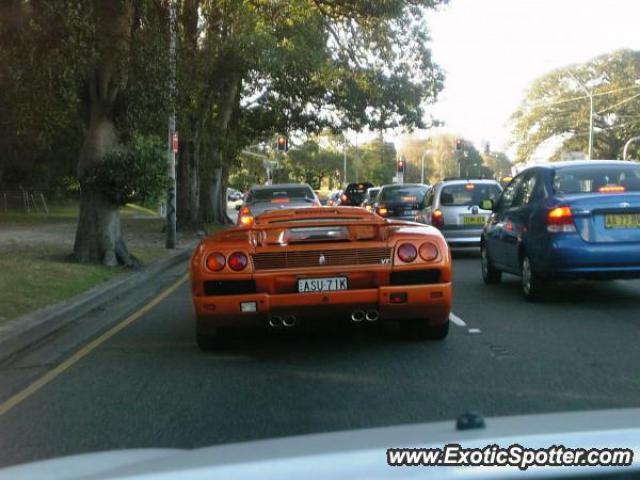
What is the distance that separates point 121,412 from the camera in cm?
534

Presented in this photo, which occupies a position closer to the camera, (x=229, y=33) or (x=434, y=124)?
(x=229, y=33)

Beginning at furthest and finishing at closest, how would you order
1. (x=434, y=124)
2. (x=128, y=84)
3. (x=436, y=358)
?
1. (x=434, y=124)
2. (x=128, y=84)
3. (x=436, y=358)

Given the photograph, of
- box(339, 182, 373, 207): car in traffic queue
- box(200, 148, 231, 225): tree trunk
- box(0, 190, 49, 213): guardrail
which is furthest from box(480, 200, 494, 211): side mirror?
box(0, 190, 49, 213): guardrail

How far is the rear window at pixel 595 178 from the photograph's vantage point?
9.41m

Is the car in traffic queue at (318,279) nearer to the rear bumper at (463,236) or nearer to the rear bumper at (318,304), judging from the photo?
the rear bumper at (318,304)

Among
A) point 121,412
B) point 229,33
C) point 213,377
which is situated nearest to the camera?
point 121,412

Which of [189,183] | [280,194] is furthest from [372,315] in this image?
[189,183]

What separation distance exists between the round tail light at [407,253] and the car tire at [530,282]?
3113 millimetres

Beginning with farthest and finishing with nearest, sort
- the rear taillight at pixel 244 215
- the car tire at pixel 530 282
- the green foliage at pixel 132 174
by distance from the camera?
1. the rear taillight at pixel 244 215
2. the green foliage at pixel 132 174
3. the car tire at pixel 530 282

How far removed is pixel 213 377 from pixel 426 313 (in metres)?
1.92

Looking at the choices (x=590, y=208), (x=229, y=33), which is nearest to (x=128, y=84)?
(x=229, y=33)

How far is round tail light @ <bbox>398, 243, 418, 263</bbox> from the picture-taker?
6875mm

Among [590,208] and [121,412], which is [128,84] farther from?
[121,412]

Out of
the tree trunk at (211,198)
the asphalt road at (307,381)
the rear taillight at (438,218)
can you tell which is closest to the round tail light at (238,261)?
the asphalt road at (307,381)
